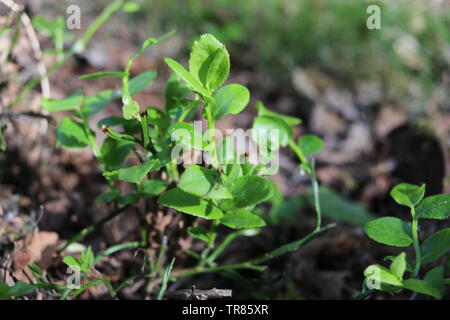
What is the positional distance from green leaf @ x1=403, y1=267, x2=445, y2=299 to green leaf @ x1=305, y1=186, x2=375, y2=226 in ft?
2.33

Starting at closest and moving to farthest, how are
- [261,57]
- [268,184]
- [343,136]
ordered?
[268,184]
[343,136]
[261,57]

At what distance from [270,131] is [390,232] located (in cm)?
33

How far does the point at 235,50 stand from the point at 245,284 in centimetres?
169

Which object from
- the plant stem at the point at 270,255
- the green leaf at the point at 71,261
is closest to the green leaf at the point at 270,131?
the plant stem at the point at 270,255

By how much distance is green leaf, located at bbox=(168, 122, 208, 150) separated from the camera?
29.0 inches

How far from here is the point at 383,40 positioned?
250cm

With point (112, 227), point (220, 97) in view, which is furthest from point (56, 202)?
point (220, 97)

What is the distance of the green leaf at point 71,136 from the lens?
974 mm

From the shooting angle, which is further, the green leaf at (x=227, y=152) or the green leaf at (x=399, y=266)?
the green leaf at (x=227, y=152)

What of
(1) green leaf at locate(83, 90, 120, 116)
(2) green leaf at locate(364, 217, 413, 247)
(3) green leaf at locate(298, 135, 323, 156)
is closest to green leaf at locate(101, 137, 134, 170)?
(1) green leaf at locate(83, 90, 120, 116)

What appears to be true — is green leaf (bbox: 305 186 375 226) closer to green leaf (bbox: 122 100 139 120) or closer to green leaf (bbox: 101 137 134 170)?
green leaf (bbox: 101 137 134 170)

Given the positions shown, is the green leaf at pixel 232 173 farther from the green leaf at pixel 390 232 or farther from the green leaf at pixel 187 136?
the green leaf at pixel 390 232

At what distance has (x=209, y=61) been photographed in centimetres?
78
